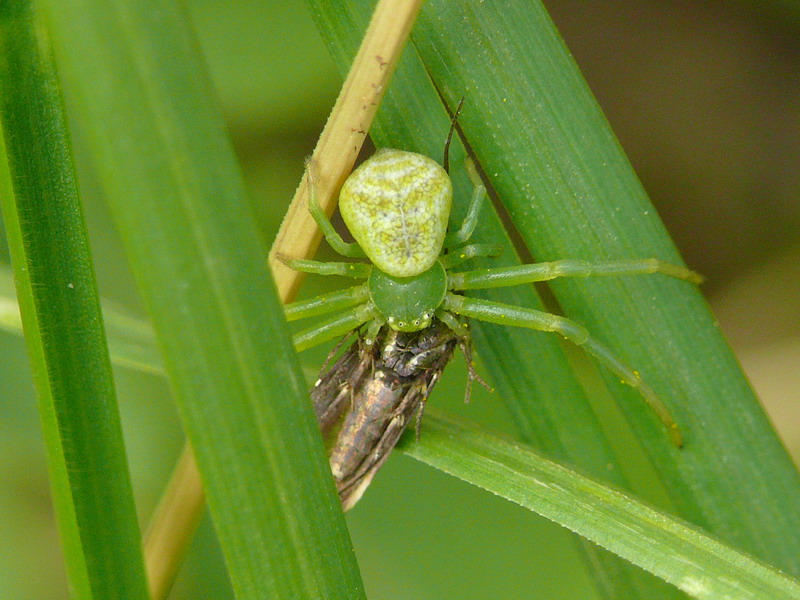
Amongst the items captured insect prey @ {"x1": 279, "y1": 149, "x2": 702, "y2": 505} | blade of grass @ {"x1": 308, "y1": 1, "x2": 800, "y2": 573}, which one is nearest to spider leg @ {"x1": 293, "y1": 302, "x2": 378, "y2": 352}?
captured insect prey @ {"x1": 279, "y1": 149, "x2": 702, "y2": 505}

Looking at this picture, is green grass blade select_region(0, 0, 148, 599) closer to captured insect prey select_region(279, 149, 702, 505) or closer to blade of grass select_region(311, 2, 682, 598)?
captured insect prey select_region(279, 149, 702, 505)

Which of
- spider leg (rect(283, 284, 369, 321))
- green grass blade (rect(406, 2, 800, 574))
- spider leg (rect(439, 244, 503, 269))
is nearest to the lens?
green grass blade (rect(406, 2, 800, 574))

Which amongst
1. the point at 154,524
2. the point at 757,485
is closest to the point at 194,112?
the point at 154,524

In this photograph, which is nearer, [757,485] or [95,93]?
[95,93]

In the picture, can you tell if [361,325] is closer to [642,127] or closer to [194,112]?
[194,112]

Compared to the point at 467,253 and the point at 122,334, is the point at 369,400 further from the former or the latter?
the point at 122,334

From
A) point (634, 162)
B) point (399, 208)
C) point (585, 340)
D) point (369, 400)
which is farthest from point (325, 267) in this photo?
point (634, 162)

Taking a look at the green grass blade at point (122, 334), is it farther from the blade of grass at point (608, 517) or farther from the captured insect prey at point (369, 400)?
the blade of grass at point (608, 517)
